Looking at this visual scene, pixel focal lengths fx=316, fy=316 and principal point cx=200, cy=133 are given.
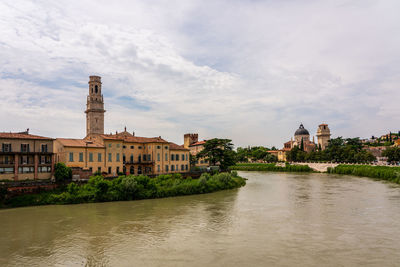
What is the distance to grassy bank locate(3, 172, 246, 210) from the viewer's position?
3096 cm

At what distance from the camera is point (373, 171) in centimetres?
6144

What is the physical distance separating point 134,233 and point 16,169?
1915 cm

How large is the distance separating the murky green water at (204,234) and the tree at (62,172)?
6.26m

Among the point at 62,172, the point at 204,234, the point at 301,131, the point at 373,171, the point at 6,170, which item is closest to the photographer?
the point at 204,234

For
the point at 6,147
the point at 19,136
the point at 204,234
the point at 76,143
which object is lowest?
the point at 204,234

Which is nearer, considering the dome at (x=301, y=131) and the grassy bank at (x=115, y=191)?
the grassy bank at (x=115, y=191)

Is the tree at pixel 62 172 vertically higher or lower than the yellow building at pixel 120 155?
lower

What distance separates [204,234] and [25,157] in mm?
23779

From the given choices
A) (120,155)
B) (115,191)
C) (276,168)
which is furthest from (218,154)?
(276,168)

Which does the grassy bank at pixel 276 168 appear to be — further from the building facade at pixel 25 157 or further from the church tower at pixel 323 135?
the building facade at pixel 25 157

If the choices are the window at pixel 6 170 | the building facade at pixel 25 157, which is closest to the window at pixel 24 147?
the building facade at pixel 25 157

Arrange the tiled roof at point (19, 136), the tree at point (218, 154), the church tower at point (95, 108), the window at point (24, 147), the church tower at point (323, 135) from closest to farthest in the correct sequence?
1. the tiled roof at point (19, 136)
2. the window at point (24, 147)
3. the tree at point (218, 154)
4. the church tower at point (95, 108)
5. the church tower at point (323, 135)

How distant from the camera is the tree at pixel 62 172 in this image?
35031 millimetres

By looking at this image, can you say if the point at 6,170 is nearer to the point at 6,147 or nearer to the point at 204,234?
the point at 6,147
